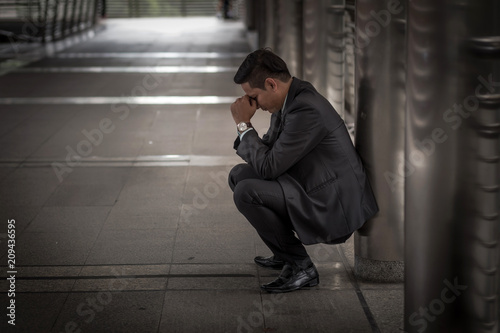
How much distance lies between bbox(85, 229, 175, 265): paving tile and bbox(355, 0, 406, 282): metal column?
130 cm

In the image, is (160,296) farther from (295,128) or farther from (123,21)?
(123,21)

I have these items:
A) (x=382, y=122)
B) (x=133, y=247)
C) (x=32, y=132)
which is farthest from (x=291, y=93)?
(x=32, y=132)

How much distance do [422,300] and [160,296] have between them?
165 centimetres

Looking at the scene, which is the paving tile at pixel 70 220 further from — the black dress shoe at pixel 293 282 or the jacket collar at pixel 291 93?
the jacket collar at pixel 291 93

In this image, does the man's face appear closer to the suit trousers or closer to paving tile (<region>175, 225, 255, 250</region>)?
the suit trousers

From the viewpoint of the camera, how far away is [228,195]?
640 cm

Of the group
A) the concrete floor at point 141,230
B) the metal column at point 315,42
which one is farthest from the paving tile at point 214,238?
the metal column at point 315,42

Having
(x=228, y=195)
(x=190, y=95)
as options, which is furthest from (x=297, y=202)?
(x=190, y=95)

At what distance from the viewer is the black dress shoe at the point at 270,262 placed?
4.71 metres

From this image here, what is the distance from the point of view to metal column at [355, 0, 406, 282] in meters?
4.28

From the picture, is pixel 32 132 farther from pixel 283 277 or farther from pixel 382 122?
pixel 382 122

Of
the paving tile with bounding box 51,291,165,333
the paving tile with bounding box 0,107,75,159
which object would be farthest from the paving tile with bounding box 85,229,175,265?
the paving tile with bounding box 0,107,75,159

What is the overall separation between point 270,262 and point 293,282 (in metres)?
0.40

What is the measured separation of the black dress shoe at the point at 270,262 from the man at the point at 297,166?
1.45 ft
